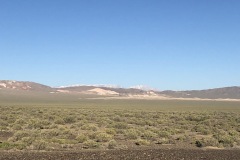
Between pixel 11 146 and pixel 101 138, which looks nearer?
pixel 11 146

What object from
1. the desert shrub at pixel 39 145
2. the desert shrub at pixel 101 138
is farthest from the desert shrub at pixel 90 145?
the desert shrub at pixel 39 145

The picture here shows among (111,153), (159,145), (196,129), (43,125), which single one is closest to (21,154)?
(111,153)

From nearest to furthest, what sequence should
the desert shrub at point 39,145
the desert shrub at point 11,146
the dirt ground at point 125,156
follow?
the dirt ground at point 125,156
the desert shrub at point 11,146
the desert shrub at point 39,145

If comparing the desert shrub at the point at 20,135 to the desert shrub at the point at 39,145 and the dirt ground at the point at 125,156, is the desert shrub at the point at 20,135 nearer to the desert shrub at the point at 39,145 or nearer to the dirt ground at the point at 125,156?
the desert shrub at the point at 39,145

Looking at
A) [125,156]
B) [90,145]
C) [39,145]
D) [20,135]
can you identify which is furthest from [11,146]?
[125,156]

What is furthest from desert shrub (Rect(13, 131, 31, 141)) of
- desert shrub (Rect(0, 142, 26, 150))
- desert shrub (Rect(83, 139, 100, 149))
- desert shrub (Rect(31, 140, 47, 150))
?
desert shrub (Rect(83, 139, 100, 149))

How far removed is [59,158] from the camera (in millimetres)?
17688

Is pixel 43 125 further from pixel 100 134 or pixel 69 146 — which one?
pixel 69 146

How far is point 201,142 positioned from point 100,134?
717 centimetres

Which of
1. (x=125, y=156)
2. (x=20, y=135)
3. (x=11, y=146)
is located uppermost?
(x=20, y=135)

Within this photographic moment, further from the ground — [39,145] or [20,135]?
[20,135]

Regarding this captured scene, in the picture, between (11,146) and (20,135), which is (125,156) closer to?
(11,146)

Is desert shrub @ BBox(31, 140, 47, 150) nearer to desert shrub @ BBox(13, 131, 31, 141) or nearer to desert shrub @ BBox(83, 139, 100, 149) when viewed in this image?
desert shrub @ BBox(83, 139, 100, 149)

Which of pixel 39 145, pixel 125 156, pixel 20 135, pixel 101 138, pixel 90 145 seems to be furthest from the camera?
pixel 20 135
